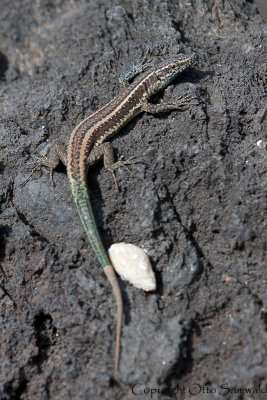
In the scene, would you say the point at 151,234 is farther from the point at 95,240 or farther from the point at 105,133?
the point at 105,133

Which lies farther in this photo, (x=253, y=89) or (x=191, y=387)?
(x=253, y=89)

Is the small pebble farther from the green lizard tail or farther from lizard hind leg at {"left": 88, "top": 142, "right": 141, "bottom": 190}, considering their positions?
lizard hind leg at {"left": 88, "top": 142, "right": 141, "bottom": 190}

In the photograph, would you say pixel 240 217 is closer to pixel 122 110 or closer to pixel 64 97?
pixel 122 110

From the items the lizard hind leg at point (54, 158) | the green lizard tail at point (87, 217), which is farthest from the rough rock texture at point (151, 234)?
the green lizard tail at point (87, 217)

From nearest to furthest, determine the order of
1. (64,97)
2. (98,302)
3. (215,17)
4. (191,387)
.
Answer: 1. (191,387)
2. (98,302)
3. (64,97)
4. (215,17)

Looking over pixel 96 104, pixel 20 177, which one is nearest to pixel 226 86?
pixel 96 104

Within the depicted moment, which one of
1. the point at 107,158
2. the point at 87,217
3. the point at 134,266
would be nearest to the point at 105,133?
the point at 107,158

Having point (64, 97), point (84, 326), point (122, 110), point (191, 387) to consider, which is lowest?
point (191, 387)
